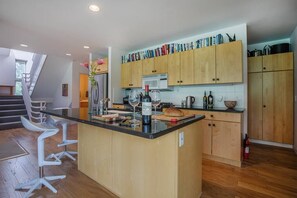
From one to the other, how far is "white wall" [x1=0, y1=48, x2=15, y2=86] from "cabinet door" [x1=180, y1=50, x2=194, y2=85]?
8858 millimetres

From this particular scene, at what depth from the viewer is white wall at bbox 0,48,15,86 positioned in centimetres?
742

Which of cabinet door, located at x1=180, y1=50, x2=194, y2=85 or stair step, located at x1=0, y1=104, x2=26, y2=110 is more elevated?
cabinet door, located at x1=180, y1=50, x2=194, y2=85

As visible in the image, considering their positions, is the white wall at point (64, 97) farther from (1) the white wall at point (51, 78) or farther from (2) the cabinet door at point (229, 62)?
(2) the cabinet door at point (229, 62)

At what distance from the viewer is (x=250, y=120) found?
3.80 m

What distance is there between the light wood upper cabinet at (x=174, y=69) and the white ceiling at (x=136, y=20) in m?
0.48

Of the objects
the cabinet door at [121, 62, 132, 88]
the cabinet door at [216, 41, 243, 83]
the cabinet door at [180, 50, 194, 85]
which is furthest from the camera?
the cabinet door at [121, 62, 132, 88]

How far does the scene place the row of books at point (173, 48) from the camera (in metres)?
2.97

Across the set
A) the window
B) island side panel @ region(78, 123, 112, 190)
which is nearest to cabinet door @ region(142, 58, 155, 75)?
island side panel @ region(78, 123, 112, 190)

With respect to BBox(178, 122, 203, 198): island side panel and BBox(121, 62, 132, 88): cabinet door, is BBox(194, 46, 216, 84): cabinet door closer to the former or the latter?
BBox(178, 122, 203, 198): island side panel

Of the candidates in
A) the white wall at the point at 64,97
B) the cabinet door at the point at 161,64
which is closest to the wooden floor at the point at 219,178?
the cabinet door at the point at 161,64

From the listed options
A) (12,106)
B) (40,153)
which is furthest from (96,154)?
(12,106)

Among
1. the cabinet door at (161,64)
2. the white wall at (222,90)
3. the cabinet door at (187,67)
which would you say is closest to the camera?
the white wall at (222,90)

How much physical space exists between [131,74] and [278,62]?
3.50 meters

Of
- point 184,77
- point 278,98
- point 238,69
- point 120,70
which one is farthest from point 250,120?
point 120,70
